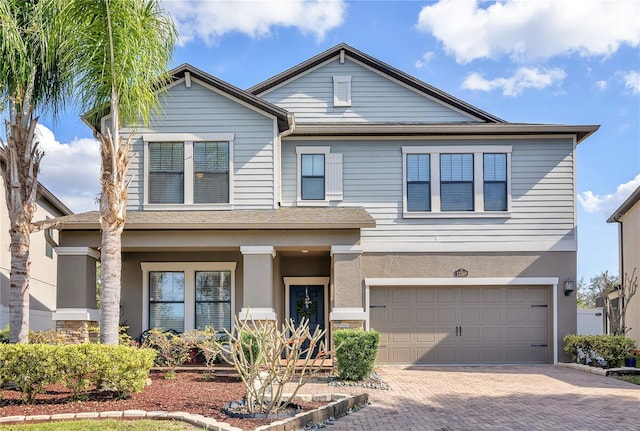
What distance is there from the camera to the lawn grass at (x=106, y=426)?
26.3 ft

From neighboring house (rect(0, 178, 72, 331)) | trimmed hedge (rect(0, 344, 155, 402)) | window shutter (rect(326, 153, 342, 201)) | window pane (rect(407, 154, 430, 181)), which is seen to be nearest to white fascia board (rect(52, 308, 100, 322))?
trimmed hedge (rect(0, 344, 155, 402))

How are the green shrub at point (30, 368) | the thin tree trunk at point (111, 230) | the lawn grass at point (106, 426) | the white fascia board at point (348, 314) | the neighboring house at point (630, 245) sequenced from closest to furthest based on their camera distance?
the lawn grass at point (106, 426)
the green shrub at point (30, 368)
the thin tree trunk at point (111, 230)
the white fascia board at point (348, 314)
the neighboring house at point (630, 245)

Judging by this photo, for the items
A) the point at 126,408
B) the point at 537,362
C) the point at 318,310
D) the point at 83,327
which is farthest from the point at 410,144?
the point at 126,408

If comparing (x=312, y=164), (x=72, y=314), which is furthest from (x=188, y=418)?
(x=312, y=164)

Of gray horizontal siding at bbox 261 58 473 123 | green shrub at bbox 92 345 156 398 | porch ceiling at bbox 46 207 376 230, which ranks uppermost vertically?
gray horizontal siding at bbox 261 58 473 123

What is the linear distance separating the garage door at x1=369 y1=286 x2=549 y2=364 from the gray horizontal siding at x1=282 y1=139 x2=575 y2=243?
1409mm

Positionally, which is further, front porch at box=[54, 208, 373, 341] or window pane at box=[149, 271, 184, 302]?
window pane at box=[149, 271, 184, 302]

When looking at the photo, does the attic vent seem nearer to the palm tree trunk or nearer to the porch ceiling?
the porch ceiling

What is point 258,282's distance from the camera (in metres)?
14.8

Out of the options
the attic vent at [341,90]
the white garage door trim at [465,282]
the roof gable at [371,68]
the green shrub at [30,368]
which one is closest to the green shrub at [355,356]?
the white garage door trim at [465,282]

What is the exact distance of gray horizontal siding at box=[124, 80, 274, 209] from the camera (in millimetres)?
16156

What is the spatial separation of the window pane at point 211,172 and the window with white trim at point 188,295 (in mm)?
1845

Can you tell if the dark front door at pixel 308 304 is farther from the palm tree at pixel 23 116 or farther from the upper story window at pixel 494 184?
the palm tree at pixel 23 116

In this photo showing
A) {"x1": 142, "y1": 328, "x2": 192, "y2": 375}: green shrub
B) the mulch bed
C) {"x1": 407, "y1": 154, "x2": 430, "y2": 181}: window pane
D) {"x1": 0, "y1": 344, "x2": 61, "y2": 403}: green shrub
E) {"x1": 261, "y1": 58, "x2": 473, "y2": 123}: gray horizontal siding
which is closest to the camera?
the mulch bed
